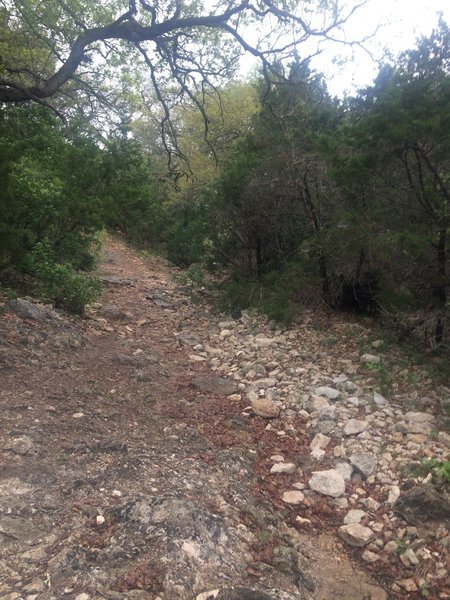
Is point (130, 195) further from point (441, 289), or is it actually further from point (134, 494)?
point (134, 494)

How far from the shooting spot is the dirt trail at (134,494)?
2.66 metres

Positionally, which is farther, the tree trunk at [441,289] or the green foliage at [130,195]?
the green foliage at [130,195]

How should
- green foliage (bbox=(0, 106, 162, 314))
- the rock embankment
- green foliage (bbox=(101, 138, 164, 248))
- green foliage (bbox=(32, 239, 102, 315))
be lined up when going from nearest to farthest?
the rock embankment, green foliage (bbox=(0, 106, 162, 314)), green foliage (bbox=(32, 239, 102, 315)), green foliage (bbox=(101, 138, 164, 248))

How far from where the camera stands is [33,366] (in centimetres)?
529

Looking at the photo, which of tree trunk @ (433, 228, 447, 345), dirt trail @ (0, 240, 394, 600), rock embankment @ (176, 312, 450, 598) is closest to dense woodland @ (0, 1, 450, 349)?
tree trunk @ (433, 228, 447, 345)

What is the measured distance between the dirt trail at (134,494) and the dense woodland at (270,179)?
233cm

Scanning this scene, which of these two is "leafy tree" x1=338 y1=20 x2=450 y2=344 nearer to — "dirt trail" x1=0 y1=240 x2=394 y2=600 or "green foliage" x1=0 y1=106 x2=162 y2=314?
"dirt trail" x1=0 y1=240 x2=394 y2=600

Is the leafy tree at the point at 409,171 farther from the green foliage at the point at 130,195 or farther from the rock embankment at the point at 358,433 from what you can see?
the green foliage at the point at 130,195

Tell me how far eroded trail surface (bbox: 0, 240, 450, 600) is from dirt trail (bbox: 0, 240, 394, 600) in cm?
1

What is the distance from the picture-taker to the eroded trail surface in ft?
9.05

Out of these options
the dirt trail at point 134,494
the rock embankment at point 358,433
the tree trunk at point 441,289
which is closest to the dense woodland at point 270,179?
the tree trunk at point 441,289

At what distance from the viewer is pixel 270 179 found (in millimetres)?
8180

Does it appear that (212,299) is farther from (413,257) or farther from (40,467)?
(40,467)

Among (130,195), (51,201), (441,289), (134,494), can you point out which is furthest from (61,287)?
(441,289)
